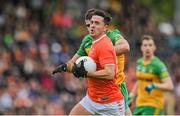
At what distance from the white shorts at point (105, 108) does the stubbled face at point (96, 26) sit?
951 millimetres

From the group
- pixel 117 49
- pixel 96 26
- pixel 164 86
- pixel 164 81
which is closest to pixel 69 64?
pixel 117 49

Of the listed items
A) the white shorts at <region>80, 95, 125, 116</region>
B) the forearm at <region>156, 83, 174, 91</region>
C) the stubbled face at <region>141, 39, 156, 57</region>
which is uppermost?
the stubbled face at <region>141, 39, 156, 57</region>

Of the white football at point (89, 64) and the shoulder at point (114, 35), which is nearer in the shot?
the white football at point (89, 64)

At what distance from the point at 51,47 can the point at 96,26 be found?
10056 mm

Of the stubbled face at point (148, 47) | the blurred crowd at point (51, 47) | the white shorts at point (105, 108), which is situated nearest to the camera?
the white shorts at point (105, 108)

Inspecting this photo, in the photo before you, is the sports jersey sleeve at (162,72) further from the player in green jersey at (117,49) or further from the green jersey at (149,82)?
the player in green jersey at (117,49)

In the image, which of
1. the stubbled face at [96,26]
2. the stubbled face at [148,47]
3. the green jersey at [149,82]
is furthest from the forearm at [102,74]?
the stubbled face at [148,47]

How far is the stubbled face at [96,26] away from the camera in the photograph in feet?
35.7

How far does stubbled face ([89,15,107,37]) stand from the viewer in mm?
10891

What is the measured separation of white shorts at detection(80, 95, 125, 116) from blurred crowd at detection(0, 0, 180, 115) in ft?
21.3

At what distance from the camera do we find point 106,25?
11008 mm

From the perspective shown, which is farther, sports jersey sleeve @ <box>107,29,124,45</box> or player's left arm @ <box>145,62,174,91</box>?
player's left arm @ <box>145,62,174,91</box>

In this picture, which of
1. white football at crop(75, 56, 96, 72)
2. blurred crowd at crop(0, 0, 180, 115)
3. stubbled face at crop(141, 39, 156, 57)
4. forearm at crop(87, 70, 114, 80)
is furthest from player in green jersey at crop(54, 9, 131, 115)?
blurred crowd at crop(0, 0, 180, 115)

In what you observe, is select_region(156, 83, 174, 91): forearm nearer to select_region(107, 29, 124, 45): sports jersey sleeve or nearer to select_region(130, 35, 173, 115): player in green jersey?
select_region(130, 35, 173, 115): player in green jersey
